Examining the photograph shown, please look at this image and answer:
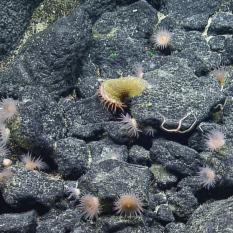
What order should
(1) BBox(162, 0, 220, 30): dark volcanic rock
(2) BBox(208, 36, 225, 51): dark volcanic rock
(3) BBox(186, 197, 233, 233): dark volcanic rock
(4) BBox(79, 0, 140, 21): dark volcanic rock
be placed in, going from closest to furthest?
1. (3) BBox(186, 197, 233, 233): dark volcanic rock
2. (2) BBox(208, 36, 225, 51): dark volcanic rock
3. (4) BBox(79, 0, 140, 21): dark volcanic rock
4. (1) BBox(162, 0, 220, 30): dark volcanic rock

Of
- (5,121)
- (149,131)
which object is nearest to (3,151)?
(5,121)

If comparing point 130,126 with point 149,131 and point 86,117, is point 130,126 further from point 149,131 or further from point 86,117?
point 86,117

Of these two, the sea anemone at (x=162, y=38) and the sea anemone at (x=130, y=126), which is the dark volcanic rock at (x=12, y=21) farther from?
the sea anemone at (x=130, y=126)

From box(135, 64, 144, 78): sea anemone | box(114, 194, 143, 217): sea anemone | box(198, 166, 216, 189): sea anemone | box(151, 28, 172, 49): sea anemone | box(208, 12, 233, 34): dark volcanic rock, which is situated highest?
box(208, 12, 233, 34): dark volcanic rock

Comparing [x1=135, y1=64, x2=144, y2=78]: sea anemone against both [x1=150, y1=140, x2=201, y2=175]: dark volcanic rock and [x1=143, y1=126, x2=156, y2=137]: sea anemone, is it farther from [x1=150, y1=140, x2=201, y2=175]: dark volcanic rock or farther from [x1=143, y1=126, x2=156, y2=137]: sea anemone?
[x1=150, y1=140, x2=201, y2=175]: dark volcanic rock

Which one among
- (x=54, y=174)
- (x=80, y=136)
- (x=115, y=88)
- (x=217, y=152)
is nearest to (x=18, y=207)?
(x=54, y=174)

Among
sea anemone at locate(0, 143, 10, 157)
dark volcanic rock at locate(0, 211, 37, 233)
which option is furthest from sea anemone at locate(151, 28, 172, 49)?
dark volcanic rock at locate(0, 211, 37, 233)
